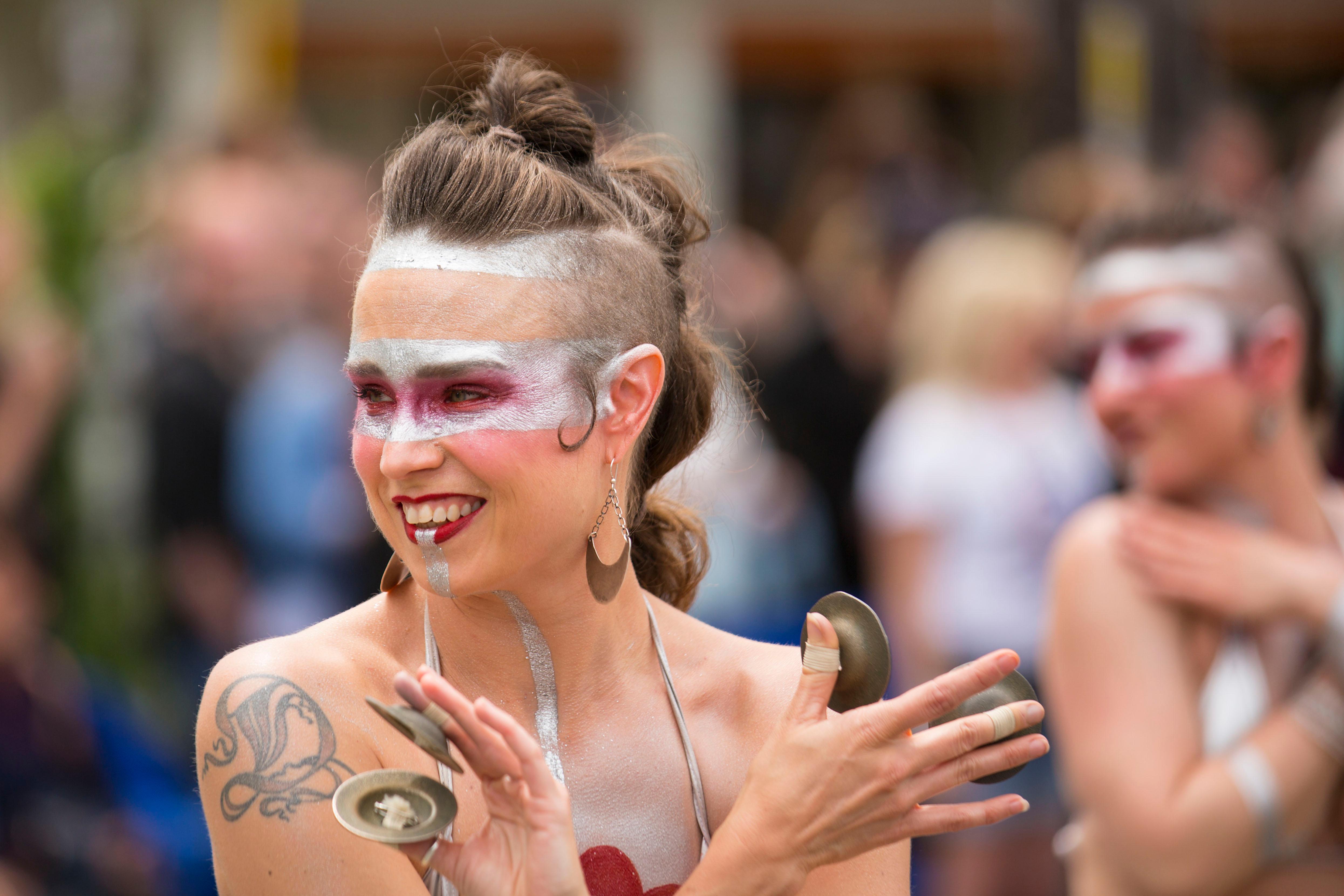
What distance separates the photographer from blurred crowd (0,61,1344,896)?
5125mm

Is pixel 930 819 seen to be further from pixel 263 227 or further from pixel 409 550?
pixel 263 227

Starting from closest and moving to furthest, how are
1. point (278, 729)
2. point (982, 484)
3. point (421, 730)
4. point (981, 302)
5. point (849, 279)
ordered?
point (421, 730), point (278, 729), point (982, 484), point (981, 302), point (849, 279)

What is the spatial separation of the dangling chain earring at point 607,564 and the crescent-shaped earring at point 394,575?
34 centimetres

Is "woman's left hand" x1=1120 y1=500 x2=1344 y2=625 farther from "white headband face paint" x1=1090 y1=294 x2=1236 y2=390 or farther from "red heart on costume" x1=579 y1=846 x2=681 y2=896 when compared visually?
"red heart on costume" x1=579 y1=846 x2=681 y2=896

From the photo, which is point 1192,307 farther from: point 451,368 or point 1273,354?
point 451,368

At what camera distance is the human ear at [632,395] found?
8.41 ft

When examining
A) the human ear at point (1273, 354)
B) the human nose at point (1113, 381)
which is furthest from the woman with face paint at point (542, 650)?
A: the human ear at point (1273, 354)

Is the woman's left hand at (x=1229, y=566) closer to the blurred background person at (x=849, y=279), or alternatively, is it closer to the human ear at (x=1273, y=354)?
the human ear at (x=1273, y=354)

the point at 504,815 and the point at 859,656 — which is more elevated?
the point at 859,656

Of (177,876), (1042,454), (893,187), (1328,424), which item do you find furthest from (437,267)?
(893,187)

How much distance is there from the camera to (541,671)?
267cm

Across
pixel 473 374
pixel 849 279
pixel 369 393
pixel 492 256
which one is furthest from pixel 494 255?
pixel 849 279

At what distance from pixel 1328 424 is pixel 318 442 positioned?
143 inches

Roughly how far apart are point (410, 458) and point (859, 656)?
2.57 ft
